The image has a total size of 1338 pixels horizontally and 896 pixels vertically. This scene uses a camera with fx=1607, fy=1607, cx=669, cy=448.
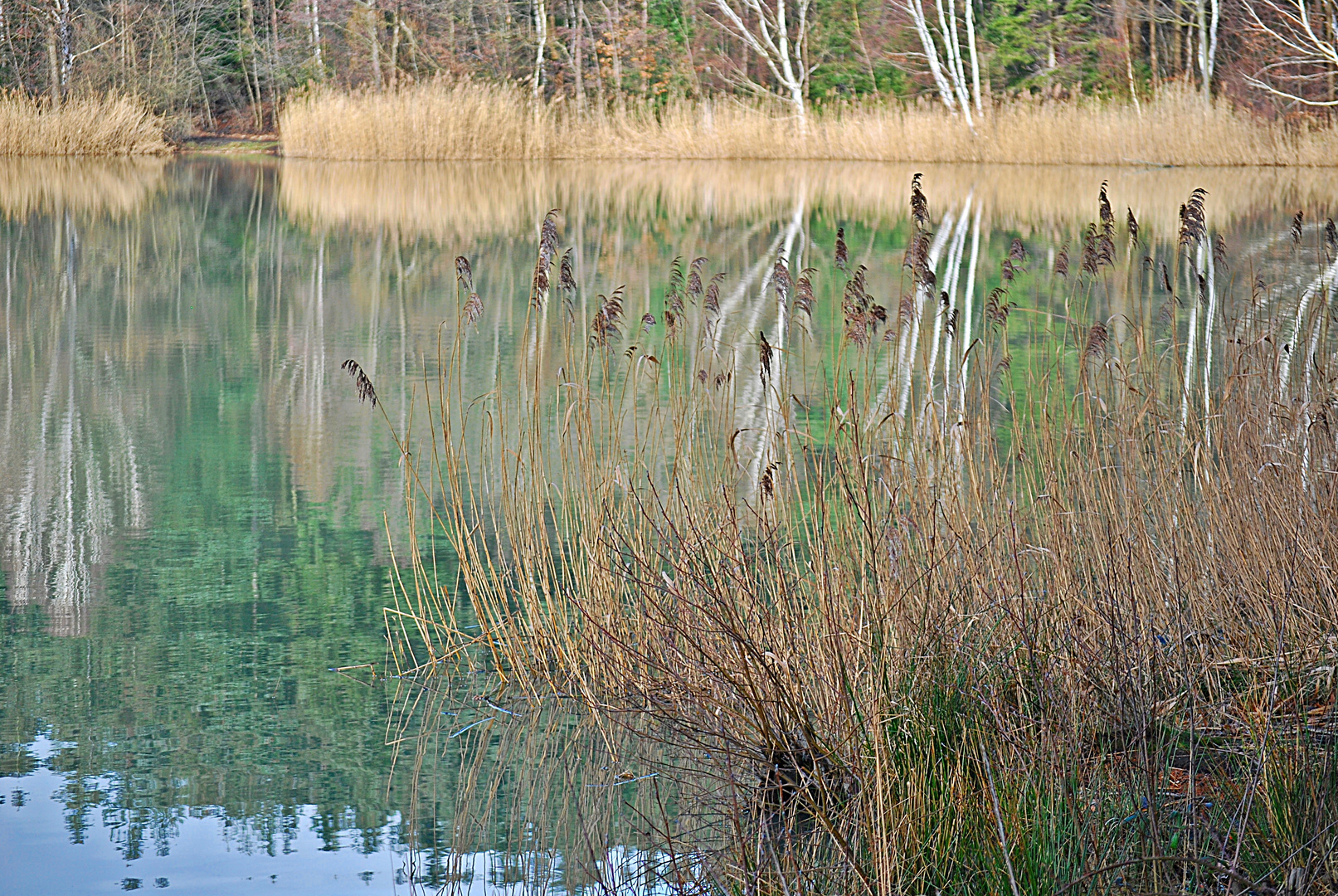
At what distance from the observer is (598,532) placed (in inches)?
130

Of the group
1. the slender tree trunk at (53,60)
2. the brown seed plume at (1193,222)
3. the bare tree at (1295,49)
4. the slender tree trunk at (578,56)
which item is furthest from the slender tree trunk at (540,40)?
the brown seed plume at (1193,222)

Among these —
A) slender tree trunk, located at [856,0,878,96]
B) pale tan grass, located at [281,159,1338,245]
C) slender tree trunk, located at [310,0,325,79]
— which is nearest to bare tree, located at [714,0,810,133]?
slender tree trunk, located at [856,0,878,96]

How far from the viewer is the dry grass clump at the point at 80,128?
2089 centimetres

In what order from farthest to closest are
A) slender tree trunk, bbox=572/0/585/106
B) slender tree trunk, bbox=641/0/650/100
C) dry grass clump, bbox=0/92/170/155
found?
slender tree trunk, bbox=641/0/650/100
slender tree trunk, bbox=572/0/585/106
dry grass clump, bbox=0/92/170/155

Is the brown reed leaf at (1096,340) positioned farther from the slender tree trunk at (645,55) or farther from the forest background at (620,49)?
the slender tree trunk at (645,55)

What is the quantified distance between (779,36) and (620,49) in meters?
2.99

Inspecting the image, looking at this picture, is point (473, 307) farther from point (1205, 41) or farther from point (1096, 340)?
point (1205, 41)

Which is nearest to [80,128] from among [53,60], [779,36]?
[53,60]

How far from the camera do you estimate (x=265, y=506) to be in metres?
4.96

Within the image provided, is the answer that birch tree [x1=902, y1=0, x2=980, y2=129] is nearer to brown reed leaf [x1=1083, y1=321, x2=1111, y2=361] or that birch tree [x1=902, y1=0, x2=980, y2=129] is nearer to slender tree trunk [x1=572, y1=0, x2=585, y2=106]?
slender tree trunk [x1=572, y1=0, x2=585, y2=106]

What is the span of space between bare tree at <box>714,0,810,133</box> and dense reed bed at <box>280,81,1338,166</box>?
0.54 meters

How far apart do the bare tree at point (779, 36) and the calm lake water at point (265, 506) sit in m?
8.01

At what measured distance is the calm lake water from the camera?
9.12 ft

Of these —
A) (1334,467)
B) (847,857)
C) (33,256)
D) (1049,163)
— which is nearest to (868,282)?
(33,256)
